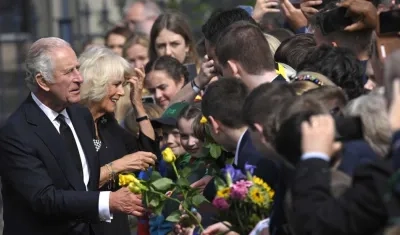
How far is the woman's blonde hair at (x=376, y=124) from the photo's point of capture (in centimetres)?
493

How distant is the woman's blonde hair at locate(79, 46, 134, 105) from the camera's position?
28.5ft

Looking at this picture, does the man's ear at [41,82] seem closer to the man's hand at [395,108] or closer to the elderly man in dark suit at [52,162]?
the elderly man in dark suit at [52,162]

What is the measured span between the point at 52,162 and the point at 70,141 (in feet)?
0.86

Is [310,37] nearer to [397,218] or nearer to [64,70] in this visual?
[64,70]

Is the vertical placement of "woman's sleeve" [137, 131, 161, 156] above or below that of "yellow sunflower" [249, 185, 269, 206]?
below

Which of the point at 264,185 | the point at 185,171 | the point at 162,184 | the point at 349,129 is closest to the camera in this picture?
the point at 349,129

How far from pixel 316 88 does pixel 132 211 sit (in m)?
2.00

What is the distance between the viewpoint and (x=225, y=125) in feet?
20.9

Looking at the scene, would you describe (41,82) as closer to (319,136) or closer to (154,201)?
(154,201)

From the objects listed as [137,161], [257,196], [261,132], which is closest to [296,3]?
[137,161]

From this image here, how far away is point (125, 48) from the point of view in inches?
472

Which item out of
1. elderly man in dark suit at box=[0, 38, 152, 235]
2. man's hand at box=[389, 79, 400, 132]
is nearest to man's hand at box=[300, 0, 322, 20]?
elderly man in dark suit at box=[0, 38, 152, 235]

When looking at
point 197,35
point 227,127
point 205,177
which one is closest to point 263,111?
point 227,127

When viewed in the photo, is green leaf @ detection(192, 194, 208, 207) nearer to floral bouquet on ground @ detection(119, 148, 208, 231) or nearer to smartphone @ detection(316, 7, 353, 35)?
floral bouquet on ground @ detection(119, 148, 208, 231)
